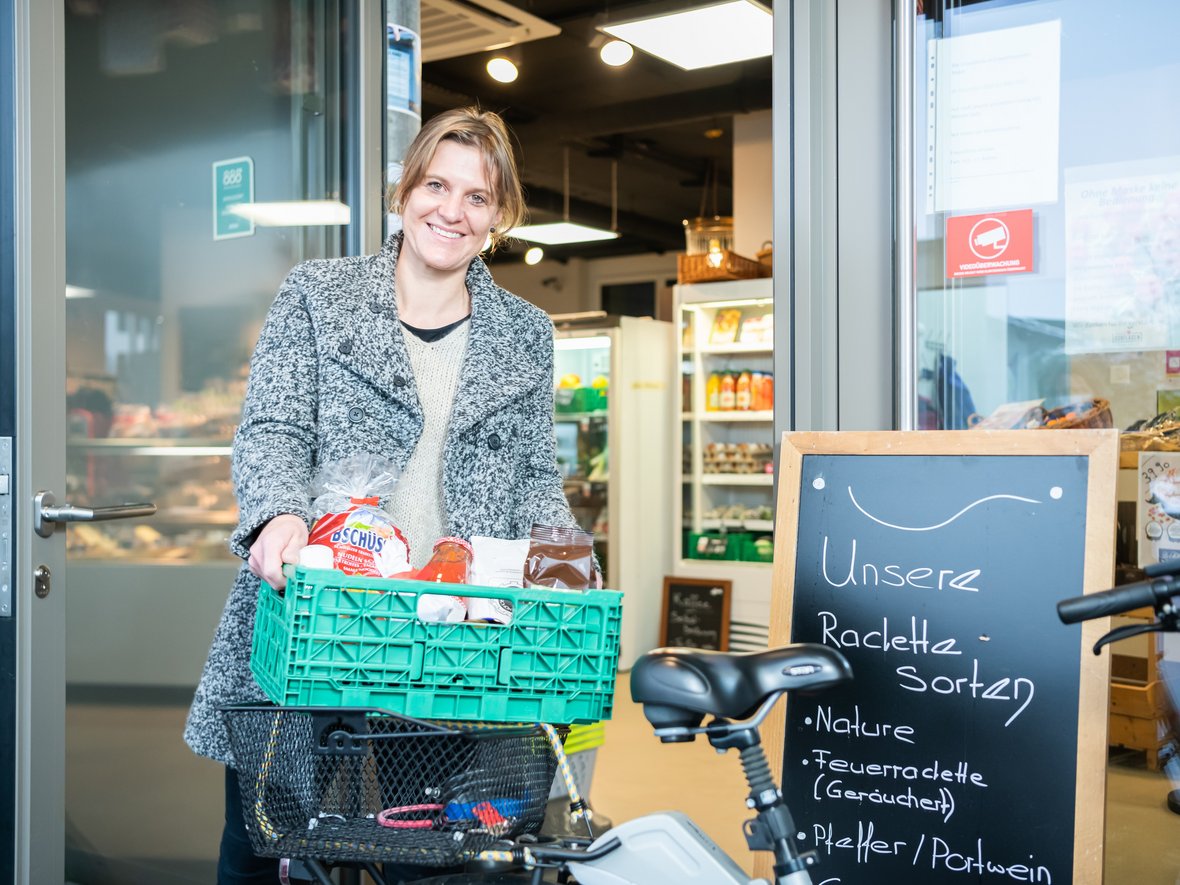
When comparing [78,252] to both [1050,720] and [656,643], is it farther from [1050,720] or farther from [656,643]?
[656,643]

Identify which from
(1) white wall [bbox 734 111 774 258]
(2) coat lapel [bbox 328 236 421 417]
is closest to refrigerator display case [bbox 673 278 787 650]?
(1) white wall [bbox 734 111 774 258]

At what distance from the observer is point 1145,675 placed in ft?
6.59

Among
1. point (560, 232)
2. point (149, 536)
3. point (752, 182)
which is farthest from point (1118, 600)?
point (560, 232)

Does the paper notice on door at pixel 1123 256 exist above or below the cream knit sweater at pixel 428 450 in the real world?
above

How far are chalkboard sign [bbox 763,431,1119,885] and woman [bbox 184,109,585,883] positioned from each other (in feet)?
1.60

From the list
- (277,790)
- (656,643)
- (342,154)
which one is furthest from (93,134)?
(656,643)

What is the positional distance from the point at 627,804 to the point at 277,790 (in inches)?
123

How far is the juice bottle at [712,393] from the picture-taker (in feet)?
24.9

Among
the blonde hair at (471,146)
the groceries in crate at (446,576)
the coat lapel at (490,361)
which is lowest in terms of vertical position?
the groceries in crate at (446,576)

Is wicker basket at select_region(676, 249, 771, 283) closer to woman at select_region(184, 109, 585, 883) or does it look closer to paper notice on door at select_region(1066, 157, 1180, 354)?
paper notice on door at select_region(1066, 157, 1180, 354)

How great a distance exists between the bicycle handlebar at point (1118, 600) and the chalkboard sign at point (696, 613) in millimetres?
6025

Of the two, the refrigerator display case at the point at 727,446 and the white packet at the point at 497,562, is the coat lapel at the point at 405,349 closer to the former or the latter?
the white packet at the point at 497,562

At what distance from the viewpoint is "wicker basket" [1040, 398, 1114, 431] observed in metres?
2.07

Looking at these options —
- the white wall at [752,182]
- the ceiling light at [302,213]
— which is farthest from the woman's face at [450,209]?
the white wall at [752,182]
